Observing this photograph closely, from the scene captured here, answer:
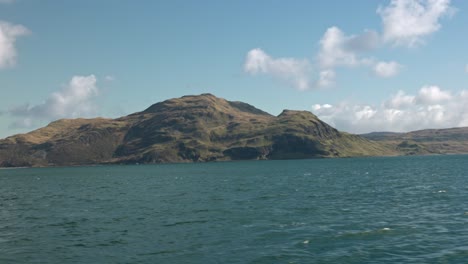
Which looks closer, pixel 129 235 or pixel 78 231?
pixel 129 235

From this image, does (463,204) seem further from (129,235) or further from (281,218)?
(129,235)

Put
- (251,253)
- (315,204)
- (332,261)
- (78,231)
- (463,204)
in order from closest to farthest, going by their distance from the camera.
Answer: (332,261) < (251,253) < (78,231) < (463,204) < (315,204)

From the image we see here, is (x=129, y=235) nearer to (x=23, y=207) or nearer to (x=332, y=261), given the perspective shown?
(x=332, y=261)

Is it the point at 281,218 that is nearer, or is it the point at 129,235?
the point at 129,235

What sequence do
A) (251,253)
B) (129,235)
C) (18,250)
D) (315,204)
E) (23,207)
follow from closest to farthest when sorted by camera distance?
1. (251,253)
2. (18,250)
3. (129,235)
4. (315,204)
5. (23,207)

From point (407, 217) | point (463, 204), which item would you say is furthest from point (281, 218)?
point (463, 204)

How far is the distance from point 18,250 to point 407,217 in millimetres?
47622

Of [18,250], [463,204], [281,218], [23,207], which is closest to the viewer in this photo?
[18,250]

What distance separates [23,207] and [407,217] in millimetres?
71576

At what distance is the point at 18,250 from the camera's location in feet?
155

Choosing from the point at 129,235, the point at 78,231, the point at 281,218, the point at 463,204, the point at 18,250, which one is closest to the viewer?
the point at 18,250

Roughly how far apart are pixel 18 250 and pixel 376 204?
178 feet

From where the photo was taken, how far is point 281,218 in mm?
62594

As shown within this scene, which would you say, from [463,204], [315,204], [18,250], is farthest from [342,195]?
[18,250]
